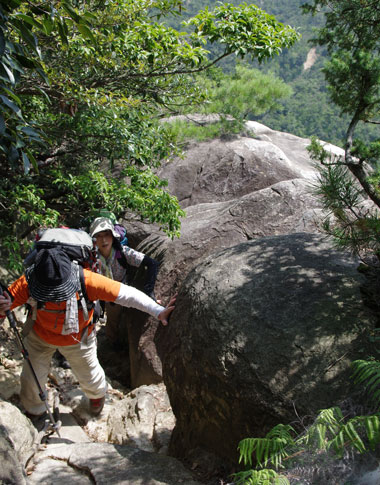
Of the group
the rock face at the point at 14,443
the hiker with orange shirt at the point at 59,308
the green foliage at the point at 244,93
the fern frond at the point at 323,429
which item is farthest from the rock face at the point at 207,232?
the green foliage at the point at 244,93

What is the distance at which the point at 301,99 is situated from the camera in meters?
57.0

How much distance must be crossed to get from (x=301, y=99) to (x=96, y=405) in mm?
58866

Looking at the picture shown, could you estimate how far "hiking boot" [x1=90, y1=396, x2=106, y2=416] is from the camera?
4.32m

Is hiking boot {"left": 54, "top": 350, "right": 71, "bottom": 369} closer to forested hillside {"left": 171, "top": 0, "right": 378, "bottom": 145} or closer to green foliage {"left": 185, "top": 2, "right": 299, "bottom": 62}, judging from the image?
green foliage {"left": 185, "top": 2, "right": 299, "bottom": 62}

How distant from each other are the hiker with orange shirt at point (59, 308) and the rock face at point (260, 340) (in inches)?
15.0

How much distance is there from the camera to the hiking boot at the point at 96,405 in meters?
4.32

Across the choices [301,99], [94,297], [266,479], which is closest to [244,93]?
[94,297]

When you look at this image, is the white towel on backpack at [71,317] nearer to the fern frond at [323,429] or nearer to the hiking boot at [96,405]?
the hiking boot at [96,405]

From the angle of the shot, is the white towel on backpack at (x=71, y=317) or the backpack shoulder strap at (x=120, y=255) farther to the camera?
the backpack shoulder strap at (x=120, y=255)

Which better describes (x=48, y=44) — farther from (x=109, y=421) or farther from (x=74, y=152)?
(x=109, y=421)

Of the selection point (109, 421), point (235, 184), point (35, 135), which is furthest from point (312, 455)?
point (235, 184)

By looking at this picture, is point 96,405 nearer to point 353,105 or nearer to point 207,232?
point 207,232

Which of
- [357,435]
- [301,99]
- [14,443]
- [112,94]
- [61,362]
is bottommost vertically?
[301,99]

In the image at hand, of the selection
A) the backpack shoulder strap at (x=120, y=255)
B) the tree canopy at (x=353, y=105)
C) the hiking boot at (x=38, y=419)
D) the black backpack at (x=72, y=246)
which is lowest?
the hiking boot at (x=38, y=419)
